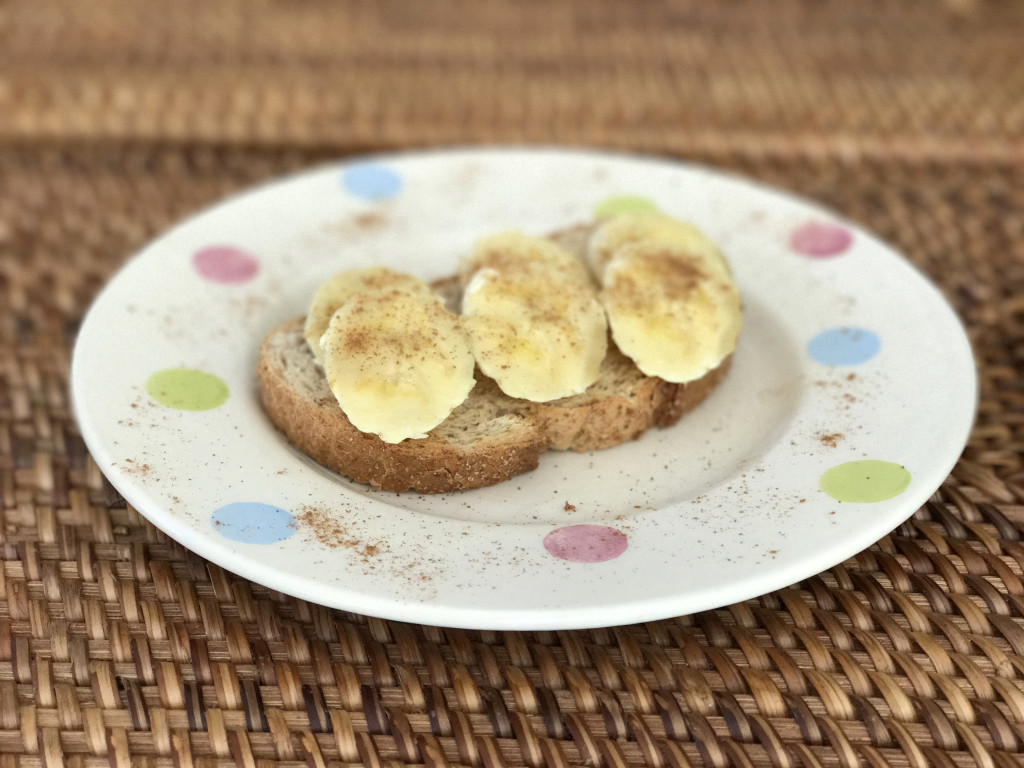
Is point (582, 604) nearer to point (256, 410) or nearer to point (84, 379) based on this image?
point (256, 410)

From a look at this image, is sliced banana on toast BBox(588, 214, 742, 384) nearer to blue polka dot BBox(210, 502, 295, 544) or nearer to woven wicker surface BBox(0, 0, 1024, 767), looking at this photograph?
woven wicker surface BBox(0, 0, 1024, 767)

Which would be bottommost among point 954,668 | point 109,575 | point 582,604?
point 109,575

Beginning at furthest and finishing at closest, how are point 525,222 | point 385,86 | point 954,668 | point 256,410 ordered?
1. point 385,86
2. point 525,222
3. point 256,410
4. point 954,668

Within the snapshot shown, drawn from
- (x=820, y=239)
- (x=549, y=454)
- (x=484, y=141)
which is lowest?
(x=549, y=454)

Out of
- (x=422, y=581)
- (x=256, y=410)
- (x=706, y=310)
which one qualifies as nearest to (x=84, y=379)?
(x=256, y=410)

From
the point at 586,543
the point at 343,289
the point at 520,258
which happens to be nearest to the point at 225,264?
the point at 343,289

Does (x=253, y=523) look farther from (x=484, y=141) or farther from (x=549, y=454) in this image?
(x=484, y=141)
